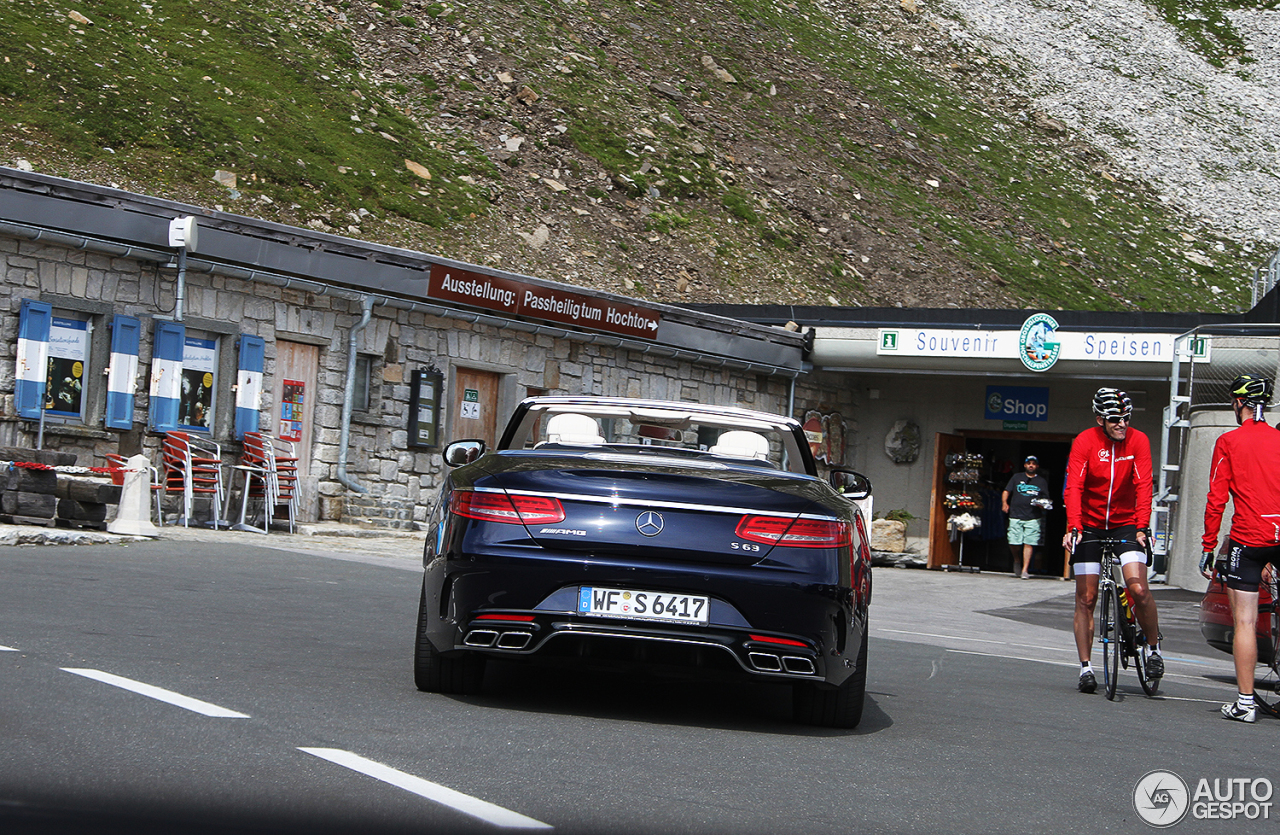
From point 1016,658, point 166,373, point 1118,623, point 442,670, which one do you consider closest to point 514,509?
point 442,670

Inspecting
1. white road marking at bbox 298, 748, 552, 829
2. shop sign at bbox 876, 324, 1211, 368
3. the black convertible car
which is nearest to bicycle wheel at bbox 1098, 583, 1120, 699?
the black convertible car

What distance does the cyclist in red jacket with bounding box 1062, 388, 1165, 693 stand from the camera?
8.58 metres

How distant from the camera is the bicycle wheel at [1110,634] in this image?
837cm

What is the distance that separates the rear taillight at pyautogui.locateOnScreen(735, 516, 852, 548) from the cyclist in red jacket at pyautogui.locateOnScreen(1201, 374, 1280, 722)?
2.95 metres

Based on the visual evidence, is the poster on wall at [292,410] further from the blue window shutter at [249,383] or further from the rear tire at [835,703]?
the rear tire at [835,703]

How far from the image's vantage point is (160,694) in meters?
5.86

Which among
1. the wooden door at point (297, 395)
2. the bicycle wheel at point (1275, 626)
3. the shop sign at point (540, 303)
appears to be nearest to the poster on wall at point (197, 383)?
the wooden door at point (297, 395)

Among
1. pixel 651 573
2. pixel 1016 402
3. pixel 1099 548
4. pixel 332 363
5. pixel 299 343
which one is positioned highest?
pixel 1016 402

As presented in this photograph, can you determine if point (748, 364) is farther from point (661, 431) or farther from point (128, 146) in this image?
point (661, 431)

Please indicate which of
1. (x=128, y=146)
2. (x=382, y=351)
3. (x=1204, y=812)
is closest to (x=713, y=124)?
(x=128, y=146)

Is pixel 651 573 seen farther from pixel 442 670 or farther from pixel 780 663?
pixel 442 670

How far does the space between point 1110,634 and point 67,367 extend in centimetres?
1298

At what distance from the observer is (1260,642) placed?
8.65 meters

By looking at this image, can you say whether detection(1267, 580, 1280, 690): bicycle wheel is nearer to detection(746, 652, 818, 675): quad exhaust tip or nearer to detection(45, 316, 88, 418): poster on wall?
detection(746, 652, 818, 675): quad exhaust tip
